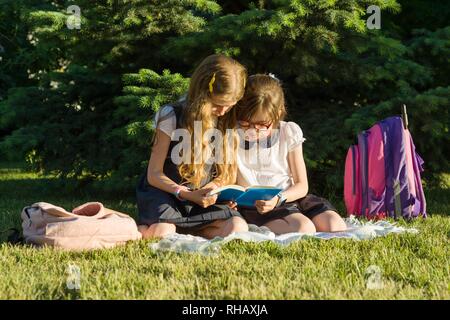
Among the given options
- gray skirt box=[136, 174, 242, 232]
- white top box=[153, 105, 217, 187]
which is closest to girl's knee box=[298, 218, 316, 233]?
gray skirt box=[136, 174, 242, 232]

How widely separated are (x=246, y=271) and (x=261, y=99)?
1380 mm

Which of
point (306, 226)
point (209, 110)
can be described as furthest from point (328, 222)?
point (209, 110)

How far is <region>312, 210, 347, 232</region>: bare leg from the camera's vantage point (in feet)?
13.6

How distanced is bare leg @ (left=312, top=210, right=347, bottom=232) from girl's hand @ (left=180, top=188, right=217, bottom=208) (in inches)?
26.8

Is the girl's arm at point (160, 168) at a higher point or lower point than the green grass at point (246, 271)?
higher

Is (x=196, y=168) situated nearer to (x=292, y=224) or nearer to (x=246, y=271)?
(x=292, y=224)

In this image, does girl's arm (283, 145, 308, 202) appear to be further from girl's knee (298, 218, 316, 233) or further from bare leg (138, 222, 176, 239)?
bare leg (138, 222, 176, 239)

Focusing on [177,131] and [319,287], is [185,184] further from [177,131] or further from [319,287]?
[319,287]

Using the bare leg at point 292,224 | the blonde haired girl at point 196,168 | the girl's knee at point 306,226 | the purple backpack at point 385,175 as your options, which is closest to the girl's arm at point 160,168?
the blonde haired girl at point 196,168

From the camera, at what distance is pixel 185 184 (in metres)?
4.21

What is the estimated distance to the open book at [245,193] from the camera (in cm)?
387

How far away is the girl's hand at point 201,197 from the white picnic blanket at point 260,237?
0.20 m

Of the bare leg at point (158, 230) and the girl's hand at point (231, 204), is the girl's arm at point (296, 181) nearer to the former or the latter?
the girl's hand at point (231, 204)
